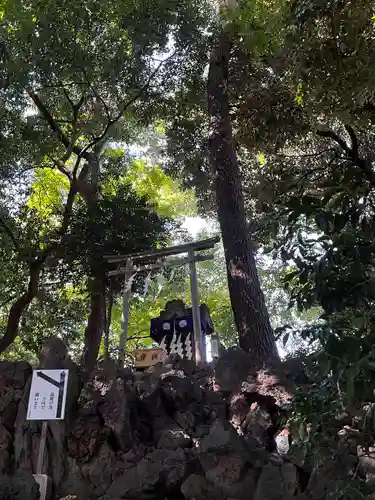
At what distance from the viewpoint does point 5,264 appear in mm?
9141

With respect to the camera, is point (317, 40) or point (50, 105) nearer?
point (317, 40)

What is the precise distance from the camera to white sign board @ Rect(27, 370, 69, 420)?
441 cm

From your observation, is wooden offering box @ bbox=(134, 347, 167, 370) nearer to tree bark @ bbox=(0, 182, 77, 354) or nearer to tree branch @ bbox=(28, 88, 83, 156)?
tree bark @ bbox=(0, 182, 77, 354)

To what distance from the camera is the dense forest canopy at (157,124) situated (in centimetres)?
482

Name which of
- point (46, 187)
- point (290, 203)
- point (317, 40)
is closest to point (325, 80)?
point (317, 40)

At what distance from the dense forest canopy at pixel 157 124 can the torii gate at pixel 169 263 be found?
2.40 ft

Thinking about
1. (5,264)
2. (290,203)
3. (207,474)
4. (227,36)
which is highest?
(227,36)

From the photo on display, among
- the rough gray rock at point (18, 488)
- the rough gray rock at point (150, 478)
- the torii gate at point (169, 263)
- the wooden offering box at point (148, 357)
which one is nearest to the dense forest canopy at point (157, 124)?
the torii gate at point (169, 263)

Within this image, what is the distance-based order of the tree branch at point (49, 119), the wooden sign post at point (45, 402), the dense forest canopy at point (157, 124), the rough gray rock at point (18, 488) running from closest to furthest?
the rough gray rock at point (18, 488) → the wooden sign post at point (45, 402) → the dense forest canopy at point (157, 124) → the tree branch at point (49, 119)

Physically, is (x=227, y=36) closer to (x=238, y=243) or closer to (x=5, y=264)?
(x=238, y=243)

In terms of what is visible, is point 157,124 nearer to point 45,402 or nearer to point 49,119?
Result: point 49,119

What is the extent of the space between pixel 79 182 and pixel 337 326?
28.9ft

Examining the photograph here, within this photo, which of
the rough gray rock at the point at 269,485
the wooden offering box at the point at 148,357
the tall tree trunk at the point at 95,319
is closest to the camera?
the rough gray rock at the point at 269,485

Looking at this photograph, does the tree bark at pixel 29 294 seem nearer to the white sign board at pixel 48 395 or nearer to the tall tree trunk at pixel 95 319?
the tall tree trunk at pixel 95 319
